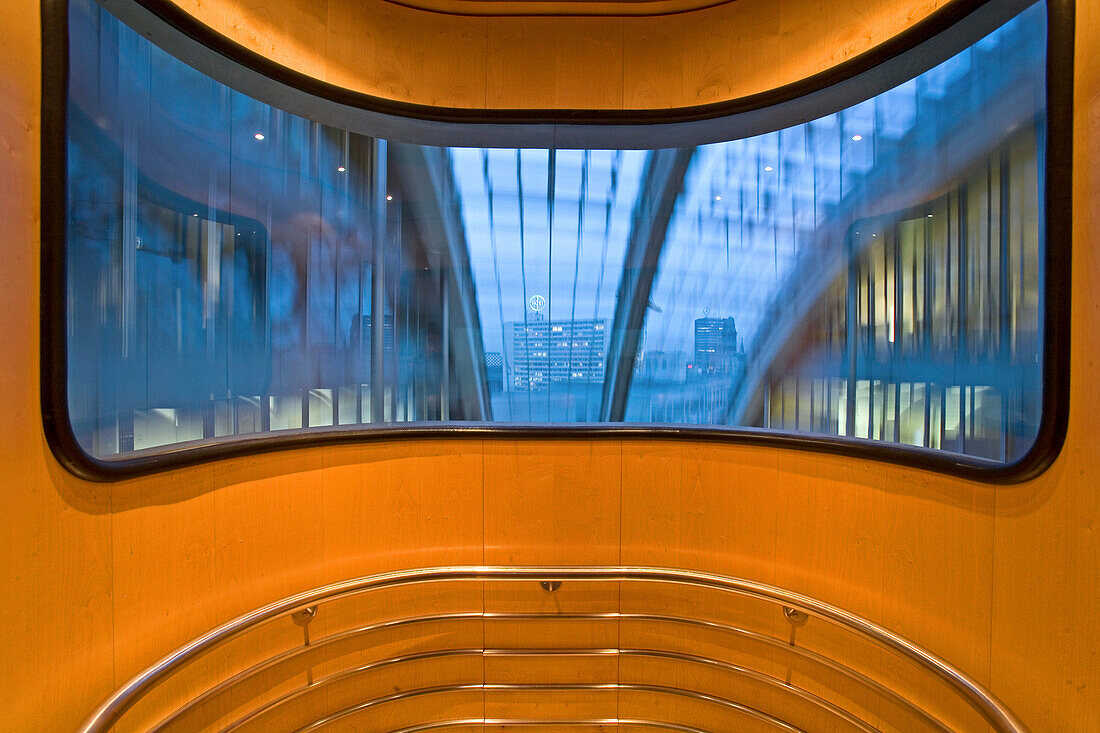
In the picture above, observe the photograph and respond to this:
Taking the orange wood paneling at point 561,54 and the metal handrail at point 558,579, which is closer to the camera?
the metal handrail at point 558,579

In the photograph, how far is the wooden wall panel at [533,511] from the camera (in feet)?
3.38

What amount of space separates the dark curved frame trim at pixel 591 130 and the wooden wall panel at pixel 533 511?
30 millimetres

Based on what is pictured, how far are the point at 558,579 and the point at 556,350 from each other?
851 millimetres

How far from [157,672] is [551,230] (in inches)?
69.7

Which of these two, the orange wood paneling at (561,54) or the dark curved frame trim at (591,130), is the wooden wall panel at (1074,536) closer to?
the dark curved frame trim at (591,130)

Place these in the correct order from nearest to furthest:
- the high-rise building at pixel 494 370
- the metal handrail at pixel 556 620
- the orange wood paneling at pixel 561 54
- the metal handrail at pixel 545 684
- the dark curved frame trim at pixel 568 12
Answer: the metal handrail at pixel 556 620 < the metal handrail at pixel 545 684 < the orange wood paneling at pixel 561 54 < the dark curved frame trim at pixel 568 12 < the high-rise building at pixel 494 370

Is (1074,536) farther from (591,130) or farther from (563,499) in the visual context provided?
Result: (591,130)

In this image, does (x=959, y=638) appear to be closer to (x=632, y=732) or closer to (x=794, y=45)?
(x=632, y=732)

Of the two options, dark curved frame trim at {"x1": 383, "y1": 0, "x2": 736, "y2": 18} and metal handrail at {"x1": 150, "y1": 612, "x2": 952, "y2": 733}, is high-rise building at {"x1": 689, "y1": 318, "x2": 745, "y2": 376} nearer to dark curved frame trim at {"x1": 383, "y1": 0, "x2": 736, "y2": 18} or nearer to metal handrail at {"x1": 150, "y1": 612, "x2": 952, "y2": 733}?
metal handrail at {"x1": 150, "y1": 612, "x2": 952, "y2": 733}

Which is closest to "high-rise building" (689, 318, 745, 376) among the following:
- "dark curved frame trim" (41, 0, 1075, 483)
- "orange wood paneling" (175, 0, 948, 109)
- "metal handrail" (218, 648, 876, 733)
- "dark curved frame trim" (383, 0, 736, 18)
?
"dark curved frame trim" (41, 0, 1075, 483)

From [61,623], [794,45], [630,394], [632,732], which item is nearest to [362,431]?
[61,623]

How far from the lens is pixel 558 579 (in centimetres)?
176

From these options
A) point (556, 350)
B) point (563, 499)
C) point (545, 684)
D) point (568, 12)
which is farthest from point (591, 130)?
point (545, 684)

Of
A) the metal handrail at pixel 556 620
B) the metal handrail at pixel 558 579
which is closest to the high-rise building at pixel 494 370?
the metal handrail at pixel 558 579
